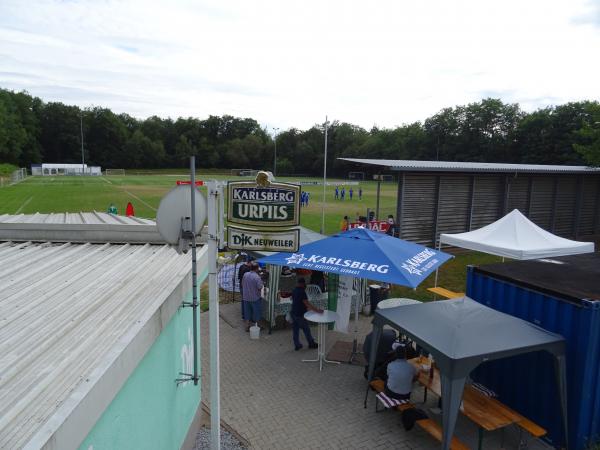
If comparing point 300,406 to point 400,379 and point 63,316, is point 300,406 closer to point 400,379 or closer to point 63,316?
point 400,379

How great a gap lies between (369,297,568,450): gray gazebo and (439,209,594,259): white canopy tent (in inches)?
210

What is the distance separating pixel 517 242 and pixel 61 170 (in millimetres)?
92458

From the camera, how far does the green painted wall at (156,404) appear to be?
10.7 ft

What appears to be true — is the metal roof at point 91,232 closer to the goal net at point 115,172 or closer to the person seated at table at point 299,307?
the person seated at table at point 299,307

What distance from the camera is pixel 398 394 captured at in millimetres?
6785

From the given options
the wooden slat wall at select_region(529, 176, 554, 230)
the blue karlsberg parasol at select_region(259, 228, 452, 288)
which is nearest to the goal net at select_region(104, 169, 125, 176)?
the wooden slat wall at select_region(529, 176, 554, 230)

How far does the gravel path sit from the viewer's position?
6285mm

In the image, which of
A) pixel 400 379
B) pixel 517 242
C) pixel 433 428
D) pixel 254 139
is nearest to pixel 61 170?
pixel 254 139

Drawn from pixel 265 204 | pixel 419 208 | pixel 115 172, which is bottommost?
pixel 115 172

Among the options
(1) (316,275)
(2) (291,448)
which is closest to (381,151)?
(1) (316,275)

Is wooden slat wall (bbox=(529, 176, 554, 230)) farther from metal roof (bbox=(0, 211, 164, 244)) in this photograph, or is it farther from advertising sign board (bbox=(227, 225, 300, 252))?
advertising sign board (bbox=(227, 225, 300, 252))

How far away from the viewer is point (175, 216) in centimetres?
460

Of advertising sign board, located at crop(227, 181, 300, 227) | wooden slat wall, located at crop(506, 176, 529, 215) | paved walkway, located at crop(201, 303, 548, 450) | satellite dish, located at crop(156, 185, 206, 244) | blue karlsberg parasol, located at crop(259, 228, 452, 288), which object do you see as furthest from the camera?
wooden slat wall, located at crop(506, 176, 529, 215)

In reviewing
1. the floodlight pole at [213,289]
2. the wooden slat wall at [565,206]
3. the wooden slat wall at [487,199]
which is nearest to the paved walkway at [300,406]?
the floodlight pole at [213,289]
